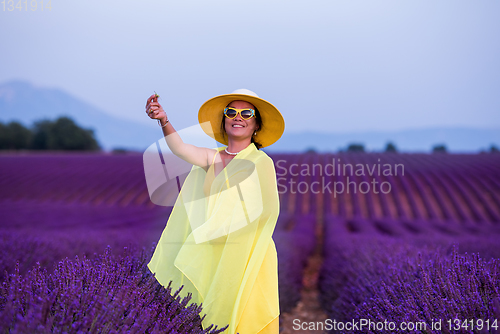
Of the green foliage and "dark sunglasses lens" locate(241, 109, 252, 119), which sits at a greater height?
"dark sunglasses lens" locate(241, 109, 252, 119)

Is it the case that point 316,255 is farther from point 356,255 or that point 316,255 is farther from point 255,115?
point 255,115

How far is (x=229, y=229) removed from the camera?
169 cm

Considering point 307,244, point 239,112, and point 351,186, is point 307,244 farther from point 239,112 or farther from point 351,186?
point 351,186

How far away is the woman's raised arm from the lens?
5.82ft

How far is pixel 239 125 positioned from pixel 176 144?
1.32 feet

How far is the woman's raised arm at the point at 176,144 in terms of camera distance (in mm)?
1775

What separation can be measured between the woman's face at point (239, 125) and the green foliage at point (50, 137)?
4224cm

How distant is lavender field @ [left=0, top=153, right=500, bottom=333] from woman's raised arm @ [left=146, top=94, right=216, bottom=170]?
0.63m

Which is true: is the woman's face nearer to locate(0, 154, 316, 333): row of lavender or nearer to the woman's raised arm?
the woman's raised arm

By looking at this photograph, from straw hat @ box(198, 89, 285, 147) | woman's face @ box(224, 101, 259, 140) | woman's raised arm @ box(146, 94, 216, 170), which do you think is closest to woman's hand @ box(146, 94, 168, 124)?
woman's raised arm @ box(146, 94, 216, 170)

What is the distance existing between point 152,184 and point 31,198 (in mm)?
13321

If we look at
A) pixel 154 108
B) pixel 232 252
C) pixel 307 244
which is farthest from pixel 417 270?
pixel 307 244

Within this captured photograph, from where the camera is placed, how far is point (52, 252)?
9.62 ft

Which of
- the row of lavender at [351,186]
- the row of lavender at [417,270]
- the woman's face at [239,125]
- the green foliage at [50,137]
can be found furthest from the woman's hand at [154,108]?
the green foliage at [50,137]
